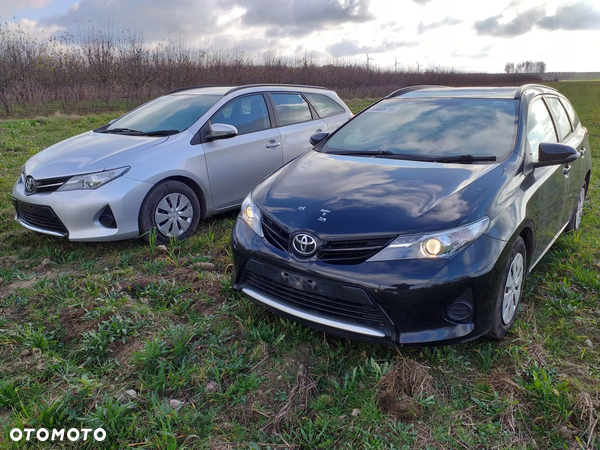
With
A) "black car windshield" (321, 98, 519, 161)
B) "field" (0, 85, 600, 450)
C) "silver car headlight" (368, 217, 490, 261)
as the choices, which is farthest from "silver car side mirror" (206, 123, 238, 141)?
"silver car headlight" (368, 217, 490, 261)

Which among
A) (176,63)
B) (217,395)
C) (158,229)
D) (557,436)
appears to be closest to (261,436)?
(217,395)

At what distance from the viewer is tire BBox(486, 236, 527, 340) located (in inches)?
105

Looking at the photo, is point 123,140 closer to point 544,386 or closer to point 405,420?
point 405,420

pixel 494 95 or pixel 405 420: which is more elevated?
pixel 494 95

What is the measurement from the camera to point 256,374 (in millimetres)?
2602

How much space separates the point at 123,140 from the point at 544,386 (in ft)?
13.7

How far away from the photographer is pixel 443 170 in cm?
303

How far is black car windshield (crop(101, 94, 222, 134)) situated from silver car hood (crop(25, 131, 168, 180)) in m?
0.25

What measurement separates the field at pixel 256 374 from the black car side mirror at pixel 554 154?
1056 millimetres

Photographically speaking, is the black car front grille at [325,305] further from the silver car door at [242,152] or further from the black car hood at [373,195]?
the silver car door at [242,152]

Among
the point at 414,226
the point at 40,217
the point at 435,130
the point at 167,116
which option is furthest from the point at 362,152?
the point at 40,217

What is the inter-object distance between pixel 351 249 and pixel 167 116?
3.38 meters

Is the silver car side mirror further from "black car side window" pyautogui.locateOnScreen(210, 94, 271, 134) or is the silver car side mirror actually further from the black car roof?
the black car roof

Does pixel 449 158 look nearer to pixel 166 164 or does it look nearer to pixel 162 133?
pixel 166 164
